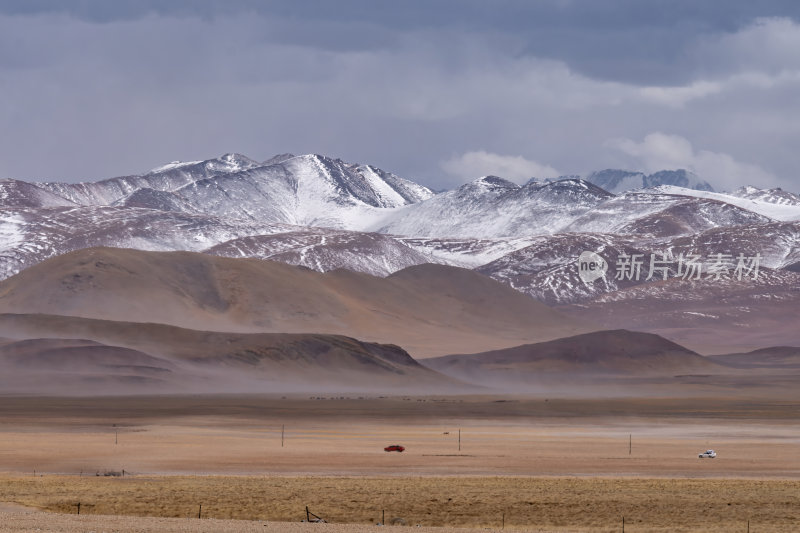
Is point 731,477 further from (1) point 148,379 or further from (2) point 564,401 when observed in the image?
(1) point 148,379

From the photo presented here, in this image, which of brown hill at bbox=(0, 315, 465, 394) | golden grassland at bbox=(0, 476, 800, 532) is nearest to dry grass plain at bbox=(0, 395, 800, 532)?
golden grassland at bbox=(0, 476, 800, 532)

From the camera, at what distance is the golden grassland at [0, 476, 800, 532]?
46.8 meters

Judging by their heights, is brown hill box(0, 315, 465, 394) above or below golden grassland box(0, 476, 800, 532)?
above

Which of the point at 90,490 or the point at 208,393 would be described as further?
the point at 208,393

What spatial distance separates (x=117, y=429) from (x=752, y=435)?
152 ft

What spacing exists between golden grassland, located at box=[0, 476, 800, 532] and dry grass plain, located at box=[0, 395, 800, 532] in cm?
9

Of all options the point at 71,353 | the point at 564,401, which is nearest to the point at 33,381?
the point at 71,353

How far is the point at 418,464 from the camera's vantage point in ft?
230

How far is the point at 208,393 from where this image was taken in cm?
16838

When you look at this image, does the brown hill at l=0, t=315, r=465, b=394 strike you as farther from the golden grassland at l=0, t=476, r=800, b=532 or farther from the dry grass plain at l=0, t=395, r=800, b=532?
the golden grassland at l=0, t=476, r=800, b=532

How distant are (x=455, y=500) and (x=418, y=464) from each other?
63.6ft

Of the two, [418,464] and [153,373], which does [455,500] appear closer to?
[418,464]

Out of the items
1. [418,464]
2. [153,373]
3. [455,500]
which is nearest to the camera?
[455,500]

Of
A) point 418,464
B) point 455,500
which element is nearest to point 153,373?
point 418,464
